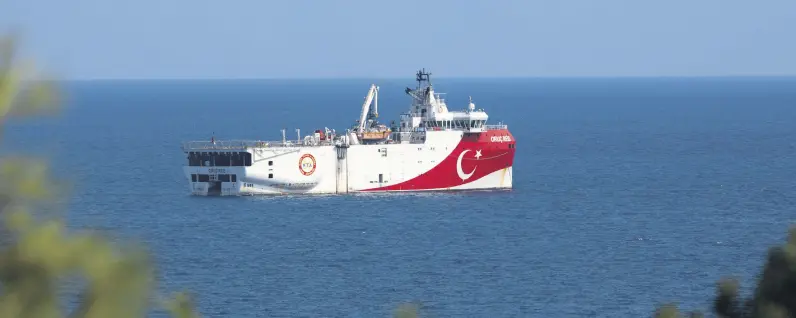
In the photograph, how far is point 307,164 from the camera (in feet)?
219

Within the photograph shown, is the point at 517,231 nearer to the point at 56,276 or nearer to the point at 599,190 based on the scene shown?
the point at 599,190

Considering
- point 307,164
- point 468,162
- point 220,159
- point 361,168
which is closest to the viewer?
point 220,159

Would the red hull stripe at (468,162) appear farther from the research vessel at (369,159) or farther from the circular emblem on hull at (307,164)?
the circular emblem on hull at (307,164)

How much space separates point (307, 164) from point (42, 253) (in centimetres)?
6110

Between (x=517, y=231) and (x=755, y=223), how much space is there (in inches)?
428

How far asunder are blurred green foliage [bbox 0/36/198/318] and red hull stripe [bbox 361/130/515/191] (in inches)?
2430

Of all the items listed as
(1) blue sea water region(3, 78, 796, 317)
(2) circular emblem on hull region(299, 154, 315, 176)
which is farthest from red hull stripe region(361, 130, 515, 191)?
(2) circular emblem on hull region(299, 154, 315, 176)

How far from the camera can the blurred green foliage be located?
18.5 ft

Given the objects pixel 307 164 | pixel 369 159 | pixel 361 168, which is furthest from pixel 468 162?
pixel 307 164

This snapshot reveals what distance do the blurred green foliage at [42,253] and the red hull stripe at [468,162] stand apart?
203ft

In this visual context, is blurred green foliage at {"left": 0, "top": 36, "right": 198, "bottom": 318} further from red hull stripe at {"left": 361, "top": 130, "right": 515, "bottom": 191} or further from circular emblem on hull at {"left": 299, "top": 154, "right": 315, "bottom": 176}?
red hull stripe at {"left": 361, "top": 130, "right": 515, "bottom": 191}

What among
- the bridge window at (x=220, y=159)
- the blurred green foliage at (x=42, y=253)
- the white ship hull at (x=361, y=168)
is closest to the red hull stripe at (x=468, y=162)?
the white ship hull at (x=361, y=168)

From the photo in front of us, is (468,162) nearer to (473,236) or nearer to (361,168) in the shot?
(361,168)

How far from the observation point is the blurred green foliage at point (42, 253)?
5.64 metres
